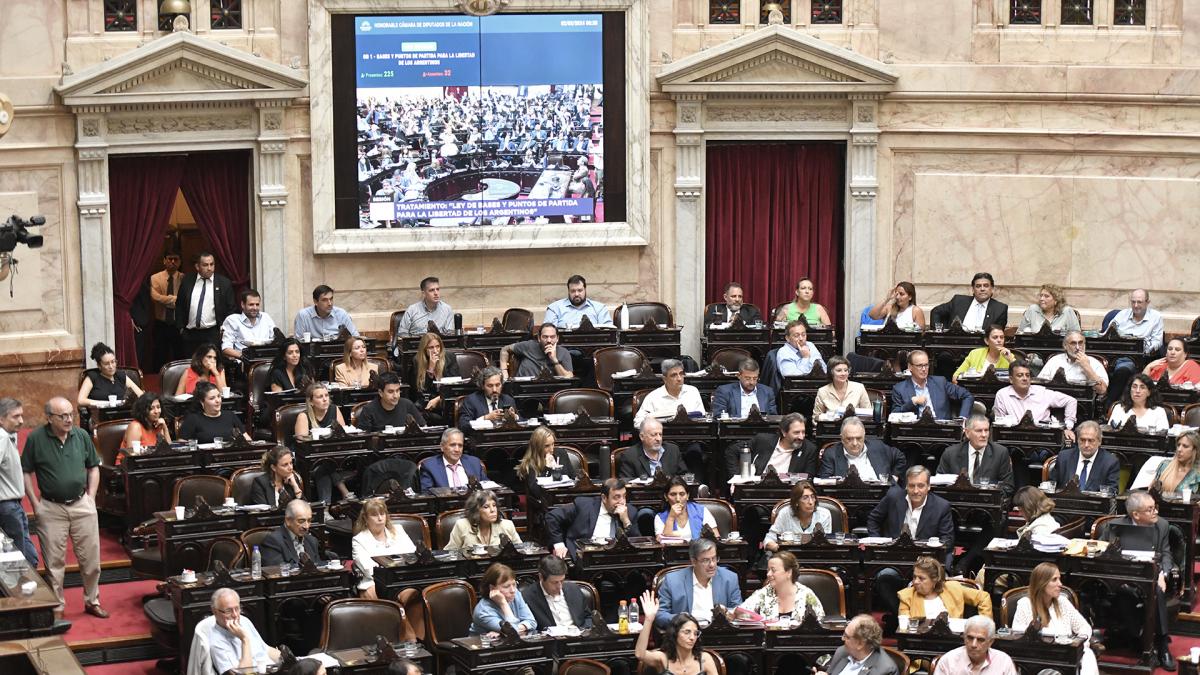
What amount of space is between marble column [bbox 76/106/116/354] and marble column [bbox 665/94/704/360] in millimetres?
5221

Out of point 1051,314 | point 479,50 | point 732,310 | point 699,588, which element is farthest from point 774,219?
point 699,588

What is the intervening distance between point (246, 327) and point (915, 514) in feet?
21.2

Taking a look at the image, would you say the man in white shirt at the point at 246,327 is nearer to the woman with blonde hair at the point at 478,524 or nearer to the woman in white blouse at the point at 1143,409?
the woman with blonde hair at the point at 478,524

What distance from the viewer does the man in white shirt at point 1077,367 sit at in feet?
54.1

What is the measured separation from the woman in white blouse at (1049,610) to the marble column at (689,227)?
730 centimetres

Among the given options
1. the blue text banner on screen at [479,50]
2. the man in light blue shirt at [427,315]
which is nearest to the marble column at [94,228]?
the blue text banner on screen at [479,50]

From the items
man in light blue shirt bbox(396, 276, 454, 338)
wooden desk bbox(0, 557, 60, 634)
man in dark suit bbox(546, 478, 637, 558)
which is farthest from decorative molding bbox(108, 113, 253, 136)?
wooden desk bbox(0, 557, 60, 634)

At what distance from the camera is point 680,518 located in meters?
13.6

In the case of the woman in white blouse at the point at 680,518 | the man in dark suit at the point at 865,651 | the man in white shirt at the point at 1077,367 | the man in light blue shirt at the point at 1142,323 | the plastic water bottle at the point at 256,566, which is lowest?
the man in dark suit at the point at 865,651

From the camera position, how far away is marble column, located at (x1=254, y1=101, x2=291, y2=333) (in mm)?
18375

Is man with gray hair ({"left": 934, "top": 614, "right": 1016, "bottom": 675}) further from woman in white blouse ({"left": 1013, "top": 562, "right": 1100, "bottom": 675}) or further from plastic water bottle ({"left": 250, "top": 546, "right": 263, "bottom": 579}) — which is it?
plastic water bottle ({"left": 250, "top": 546, "right": 263, "bottom": 579})

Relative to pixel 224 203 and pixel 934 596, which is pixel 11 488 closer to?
pixel 934 596

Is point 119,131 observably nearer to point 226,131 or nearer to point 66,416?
point 226,131

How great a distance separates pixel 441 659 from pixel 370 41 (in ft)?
25.9
